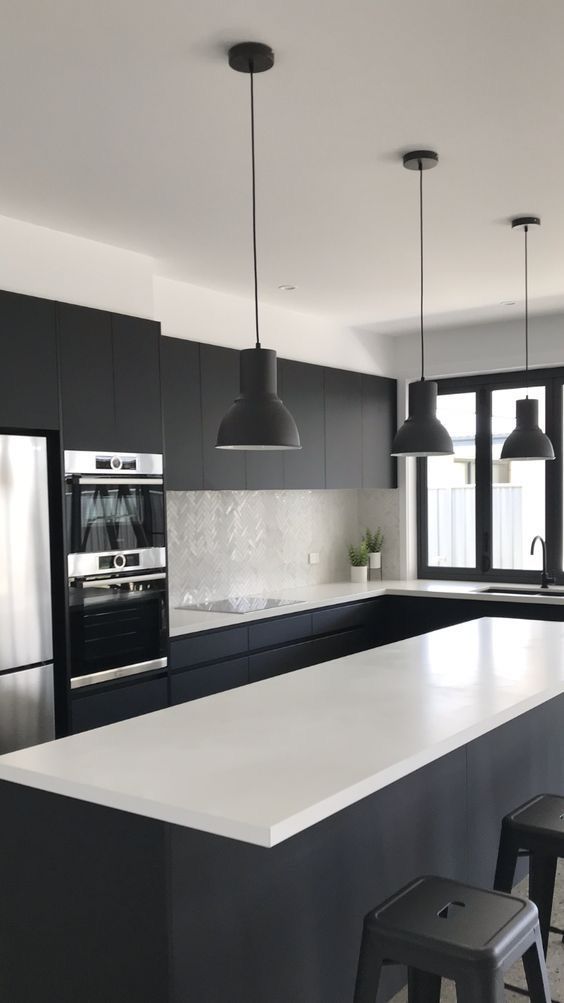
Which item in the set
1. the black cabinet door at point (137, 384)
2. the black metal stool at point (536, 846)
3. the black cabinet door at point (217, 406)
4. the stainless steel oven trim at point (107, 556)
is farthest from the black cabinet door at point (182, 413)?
the black metal stool at point (536, 846)

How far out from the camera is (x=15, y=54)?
2324 millimetres

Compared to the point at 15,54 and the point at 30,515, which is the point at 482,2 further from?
the point at 30,515

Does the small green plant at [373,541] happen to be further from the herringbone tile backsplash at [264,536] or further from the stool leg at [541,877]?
the stool leg at [541,877]

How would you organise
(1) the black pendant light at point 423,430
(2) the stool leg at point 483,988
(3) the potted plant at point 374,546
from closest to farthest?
(2) the stool leg at point 483,988 → (1) the black pendant light at point 423,430 → (3) the potted plant at point 374,546

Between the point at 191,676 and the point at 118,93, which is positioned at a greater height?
the point at 118,93

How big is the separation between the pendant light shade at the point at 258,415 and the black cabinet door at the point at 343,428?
10.6ft

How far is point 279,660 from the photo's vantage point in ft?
16.4

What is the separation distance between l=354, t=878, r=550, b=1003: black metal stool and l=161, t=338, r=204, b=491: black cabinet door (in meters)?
2.91

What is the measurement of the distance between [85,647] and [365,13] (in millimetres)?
2590

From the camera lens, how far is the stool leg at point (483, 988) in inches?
67.0

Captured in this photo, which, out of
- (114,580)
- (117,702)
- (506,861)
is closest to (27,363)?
(114,580)

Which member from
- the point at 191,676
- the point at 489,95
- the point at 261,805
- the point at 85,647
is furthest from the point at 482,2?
the point at 191,676

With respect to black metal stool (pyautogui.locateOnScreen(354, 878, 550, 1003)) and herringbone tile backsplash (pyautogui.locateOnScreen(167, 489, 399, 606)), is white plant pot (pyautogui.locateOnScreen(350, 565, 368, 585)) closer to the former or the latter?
herringbone tile backsplash (pyautogui.locateOnScreen(167, 489, 399, 606))

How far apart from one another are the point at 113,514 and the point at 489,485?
318 cm
